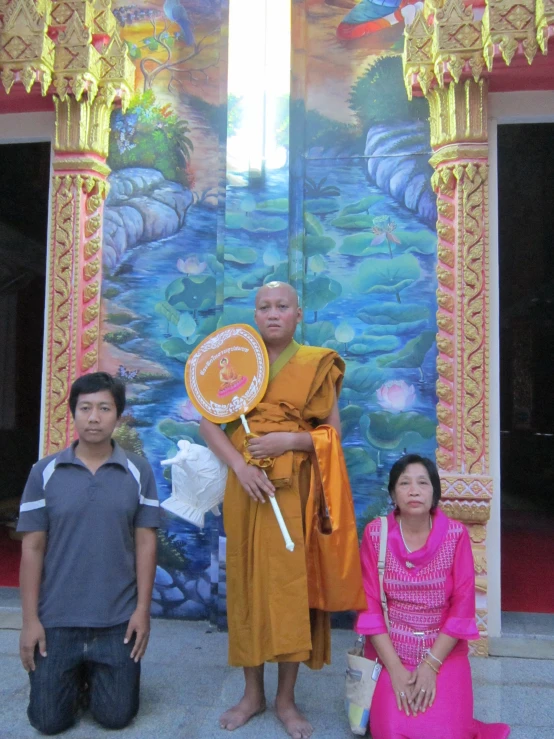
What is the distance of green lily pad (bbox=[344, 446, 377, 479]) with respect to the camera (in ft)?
12.4

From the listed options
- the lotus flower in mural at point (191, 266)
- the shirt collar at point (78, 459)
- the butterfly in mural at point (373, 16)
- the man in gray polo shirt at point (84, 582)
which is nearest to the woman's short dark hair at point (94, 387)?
the man in gray polo shirt at point (84, 582)

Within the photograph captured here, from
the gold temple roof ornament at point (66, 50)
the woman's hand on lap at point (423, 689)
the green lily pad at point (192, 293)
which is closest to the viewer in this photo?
the woman's hand on lap at point (423, 689)

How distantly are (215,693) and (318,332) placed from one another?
6.47 ft

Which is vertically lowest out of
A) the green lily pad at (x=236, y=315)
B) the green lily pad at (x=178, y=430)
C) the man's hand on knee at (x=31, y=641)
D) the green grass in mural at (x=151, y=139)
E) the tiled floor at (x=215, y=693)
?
the tiled floor at (x=215, y=693)

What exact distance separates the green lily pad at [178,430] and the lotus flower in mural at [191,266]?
91 cm

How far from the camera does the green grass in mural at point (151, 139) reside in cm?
400

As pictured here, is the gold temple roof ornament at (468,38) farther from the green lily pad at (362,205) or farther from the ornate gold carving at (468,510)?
the ornate gold carving at (468,510)

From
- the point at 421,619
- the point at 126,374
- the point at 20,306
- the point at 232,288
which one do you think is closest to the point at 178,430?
the point at 126,374

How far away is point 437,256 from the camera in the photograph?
375 cm

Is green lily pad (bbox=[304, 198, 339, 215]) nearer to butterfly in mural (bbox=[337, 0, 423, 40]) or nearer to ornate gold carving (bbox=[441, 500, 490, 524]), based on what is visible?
butterfly in mural (bbox=[337, 0, 423, 40])

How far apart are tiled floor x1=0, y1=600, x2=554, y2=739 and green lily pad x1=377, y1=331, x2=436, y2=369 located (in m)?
1.56

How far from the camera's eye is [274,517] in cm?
259

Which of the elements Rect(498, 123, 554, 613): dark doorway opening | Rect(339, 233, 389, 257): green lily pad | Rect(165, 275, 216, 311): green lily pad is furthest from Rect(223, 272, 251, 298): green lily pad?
Rect(498, 123, 554, 613): dark doorway opening

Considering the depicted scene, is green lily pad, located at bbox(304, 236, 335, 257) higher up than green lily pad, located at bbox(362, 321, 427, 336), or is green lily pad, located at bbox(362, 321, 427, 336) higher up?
green lily pad, located at bbox(304, 236, 335, 257)
